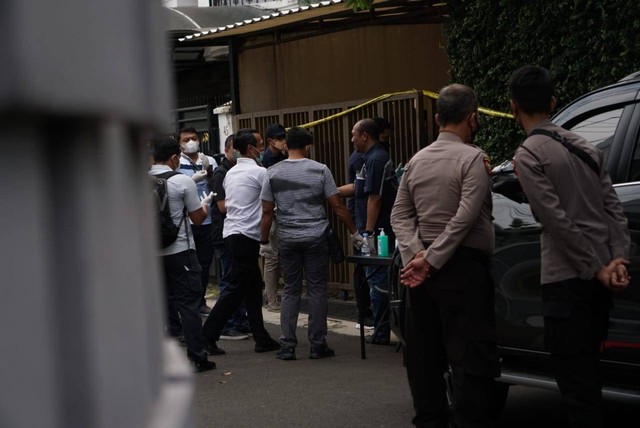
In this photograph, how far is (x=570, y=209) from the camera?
467cm

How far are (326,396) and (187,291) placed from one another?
5.25ft

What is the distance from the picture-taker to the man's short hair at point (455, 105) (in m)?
5.32

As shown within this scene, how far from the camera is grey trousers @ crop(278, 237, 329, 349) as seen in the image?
9219mm

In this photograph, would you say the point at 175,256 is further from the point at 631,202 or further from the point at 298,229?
the point at 631,202

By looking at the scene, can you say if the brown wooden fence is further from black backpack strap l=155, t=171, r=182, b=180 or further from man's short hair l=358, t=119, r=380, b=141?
black backpack strap l=155, t=171, r=182, b=180

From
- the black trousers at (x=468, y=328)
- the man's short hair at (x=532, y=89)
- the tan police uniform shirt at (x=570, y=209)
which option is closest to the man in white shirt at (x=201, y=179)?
the black trousers at (x=468, y=328)

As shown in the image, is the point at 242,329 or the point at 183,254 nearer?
the point at 183,254

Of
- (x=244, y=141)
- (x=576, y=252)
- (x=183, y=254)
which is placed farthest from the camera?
(x=244, y=141)

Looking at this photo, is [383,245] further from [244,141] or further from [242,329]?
[242,329]

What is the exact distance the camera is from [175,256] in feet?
27.8

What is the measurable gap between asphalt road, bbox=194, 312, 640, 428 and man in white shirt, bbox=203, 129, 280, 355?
9.0 inches

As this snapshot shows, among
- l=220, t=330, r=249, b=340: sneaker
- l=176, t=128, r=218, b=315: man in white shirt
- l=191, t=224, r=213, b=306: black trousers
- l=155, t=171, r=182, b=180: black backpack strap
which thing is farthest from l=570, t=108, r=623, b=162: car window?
l=191, t=224, r=213, b=306: black trousers

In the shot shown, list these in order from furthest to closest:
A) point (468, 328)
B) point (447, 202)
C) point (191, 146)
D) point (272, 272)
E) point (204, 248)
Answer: point (191, 146) → point (272, 272) → point (204, 248) → point (447, 202) → point (468, 328)

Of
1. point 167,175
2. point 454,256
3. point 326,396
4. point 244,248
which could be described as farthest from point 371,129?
point 454,256
